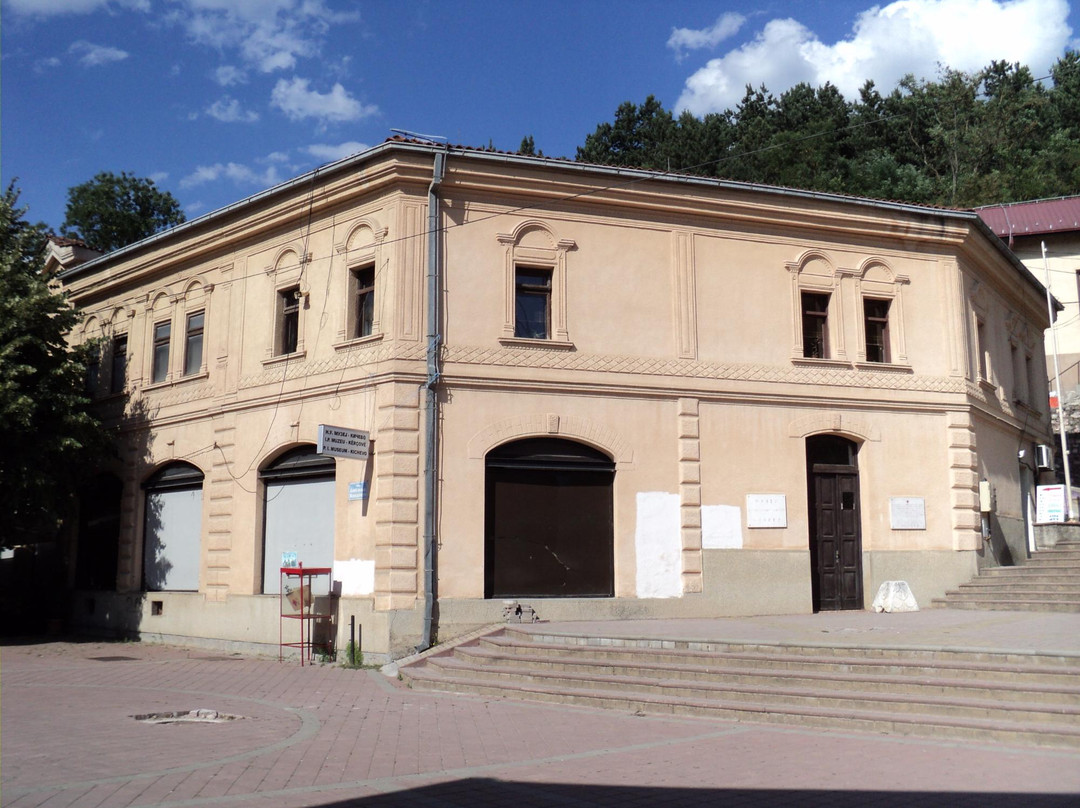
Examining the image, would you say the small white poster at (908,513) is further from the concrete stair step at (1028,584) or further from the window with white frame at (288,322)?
the window with white frame at (288,322)

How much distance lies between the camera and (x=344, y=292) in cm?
1775

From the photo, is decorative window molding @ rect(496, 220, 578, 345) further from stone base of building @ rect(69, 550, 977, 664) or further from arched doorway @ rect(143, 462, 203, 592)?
arched doorway @ rect(143, 462, 203, 592)

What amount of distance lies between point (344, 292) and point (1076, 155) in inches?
1596

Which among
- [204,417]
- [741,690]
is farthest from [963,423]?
[204,417]

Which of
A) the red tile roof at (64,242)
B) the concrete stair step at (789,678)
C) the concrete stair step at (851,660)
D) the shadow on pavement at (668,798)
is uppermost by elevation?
the red tile roof at (64,242)

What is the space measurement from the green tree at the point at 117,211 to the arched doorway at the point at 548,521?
36571 millimetres

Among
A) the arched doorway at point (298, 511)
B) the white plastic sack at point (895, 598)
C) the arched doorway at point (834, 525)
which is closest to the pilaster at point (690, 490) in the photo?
the arched doorway at point (834, 525)

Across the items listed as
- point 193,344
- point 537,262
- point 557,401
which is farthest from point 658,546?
point 193,344

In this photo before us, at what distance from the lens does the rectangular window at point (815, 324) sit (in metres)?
19.5

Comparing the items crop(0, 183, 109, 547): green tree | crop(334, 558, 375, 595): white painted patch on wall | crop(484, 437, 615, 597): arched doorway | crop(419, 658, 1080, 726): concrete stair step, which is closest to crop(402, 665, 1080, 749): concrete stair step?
crop(419, 658, 1080, 726): concrete stair step

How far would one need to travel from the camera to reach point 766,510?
18.2 metres

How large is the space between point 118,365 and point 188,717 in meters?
14.2

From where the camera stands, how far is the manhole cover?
1098 centimetres

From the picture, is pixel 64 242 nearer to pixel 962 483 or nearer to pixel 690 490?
pixel 690 490
